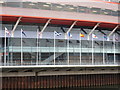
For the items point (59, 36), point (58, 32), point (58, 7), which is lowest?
point (59, 36)

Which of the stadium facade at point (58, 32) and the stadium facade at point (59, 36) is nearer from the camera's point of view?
the stadium facade at point (59, 36)

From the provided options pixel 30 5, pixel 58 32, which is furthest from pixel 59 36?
pixel 30 5

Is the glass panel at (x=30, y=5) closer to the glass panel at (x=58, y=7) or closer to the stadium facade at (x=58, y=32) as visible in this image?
the stadium facade at (x=58, y=32)

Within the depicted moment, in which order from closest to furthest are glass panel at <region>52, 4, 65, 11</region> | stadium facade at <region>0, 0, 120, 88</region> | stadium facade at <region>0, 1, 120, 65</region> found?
stadium facade at <region>0, 0, 120, 88</region> < stadium facade at <region>0, 1, 120, 65</region> < glass panel at <region>52, 4, 65, 11</region>

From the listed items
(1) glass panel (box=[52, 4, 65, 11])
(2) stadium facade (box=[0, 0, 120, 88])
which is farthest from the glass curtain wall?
(1) glass panel (box=[52, 4, 65, 11])

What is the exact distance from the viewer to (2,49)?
3909 cm

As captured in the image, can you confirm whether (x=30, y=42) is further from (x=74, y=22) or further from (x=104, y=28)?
(x=104, y=28)

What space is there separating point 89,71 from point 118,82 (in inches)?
215

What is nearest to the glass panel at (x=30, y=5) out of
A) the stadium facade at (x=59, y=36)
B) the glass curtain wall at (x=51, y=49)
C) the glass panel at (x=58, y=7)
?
the stadium facade at (x=59, y=36)

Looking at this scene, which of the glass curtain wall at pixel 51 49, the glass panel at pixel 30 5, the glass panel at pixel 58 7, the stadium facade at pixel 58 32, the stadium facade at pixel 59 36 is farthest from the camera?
the glass panel at pixel 58 7

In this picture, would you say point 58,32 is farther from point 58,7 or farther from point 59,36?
point 58,7

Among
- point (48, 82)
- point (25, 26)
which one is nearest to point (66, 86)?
point (48, 82)

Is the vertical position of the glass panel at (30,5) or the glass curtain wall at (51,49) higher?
the glass panel at (30,5)

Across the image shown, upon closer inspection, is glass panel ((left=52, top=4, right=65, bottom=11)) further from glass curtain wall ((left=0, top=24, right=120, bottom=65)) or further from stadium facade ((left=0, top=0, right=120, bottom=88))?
glass curtain wall ((left=0, top=24, right=120, bottom=65))
